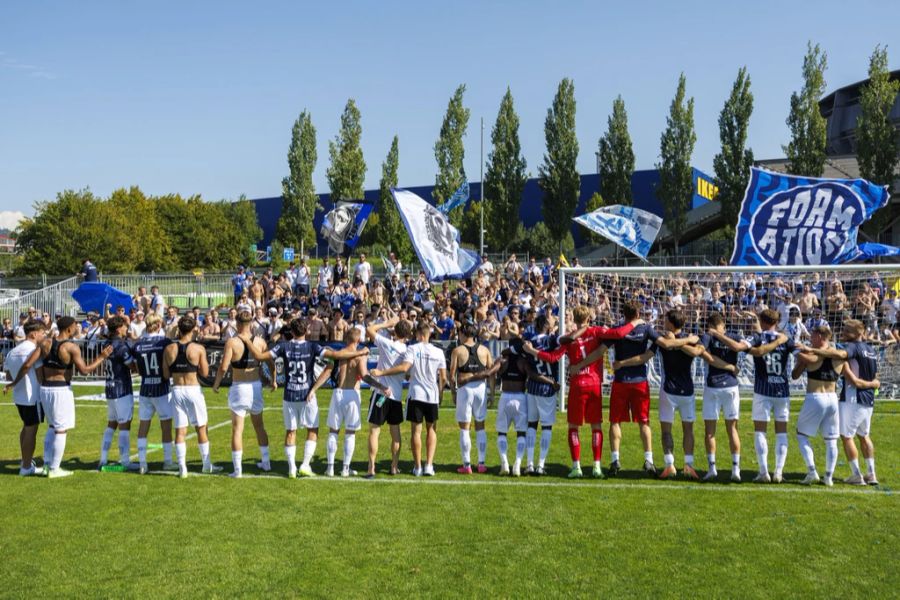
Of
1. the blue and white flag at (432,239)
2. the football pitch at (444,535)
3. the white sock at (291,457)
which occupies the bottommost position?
the football pitch at (444,535)

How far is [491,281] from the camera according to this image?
22969mm

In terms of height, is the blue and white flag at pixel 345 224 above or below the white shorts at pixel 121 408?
above

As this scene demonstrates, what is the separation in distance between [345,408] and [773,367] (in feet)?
18.4

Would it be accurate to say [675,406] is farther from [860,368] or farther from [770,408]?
[860,368]

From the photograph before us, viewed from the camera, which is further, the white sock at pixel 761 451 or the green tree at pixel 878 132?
the green tree at pixel 878 132

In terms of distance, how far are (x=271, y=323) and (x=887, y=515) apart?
53.7 ft

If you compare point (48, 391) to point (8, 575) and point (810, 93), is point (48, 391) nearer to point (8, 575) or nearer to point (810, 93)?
point (8, 575)

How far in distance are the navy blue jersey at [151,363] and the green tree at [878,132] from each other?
115ft

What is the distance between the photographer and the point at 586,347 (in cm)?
972

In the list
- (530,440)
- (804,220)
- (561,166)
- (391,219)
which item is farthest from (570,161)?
(530,440)

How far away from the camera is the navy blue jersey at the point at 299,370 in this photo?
9.70 metres

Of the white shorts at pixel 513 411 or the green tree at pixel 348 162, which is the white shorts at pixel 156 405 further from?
the green tree at pixel 348 162

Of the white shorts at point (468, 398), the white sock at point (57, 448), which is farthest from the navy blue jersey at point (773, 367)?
the white sock at point (57, 448)

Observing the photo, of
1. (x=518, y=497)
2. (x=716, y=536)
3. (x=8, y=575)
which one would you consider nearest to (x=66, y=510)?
(x=8, y=575)
